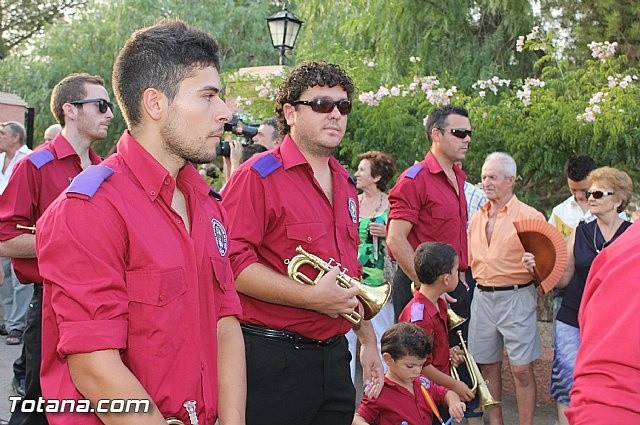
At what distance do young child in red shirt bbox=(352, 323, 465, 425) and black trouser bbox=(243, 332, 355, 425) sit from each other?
2.51ft

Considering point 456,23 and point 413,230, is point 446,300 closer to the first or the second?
point 413,230

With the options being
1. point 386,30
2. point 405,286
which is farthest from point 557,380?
point 386,30

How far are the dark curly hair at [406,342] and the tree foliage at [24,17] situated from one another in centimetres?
2430

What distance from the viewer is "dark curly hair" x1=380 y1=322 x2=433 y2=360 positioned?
15.6 ft

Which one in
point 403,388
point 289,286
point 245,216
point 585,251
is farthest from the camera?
point 585,251

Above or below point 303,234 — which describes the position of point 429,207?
below

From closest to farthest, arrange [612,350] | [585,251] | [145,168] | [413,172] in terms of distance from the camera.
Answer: [612,350] < [145,168] < [585,251] < [413,172]

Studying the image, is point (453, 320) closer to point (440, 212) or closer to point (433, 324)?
point (433, 324)

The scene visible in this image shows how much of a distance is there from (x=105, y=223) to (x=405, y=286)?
4.63m

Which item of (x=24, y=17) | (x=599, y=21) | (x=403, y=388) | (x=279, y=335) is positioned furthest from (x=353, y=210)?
Answer: (x=24, y=17)

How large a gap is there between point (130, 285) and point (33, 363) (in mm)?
2624

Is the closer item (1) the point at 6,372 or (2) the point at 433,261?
(2) the point at 433,261

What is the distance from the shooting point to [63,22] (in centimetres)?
2828

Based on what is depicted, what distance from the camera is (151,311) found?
232 cm
